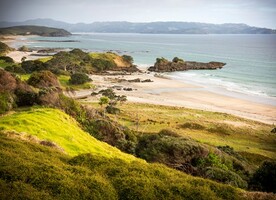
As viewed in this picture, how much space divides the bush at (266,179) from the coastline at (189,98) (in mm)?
45265

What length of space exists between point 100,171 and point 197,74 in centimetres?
12438

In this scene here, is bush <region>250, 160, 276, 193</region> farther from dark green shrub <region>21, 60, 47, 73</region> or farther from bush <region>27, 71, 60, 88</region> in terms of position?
dark green shrub <region>21, 60, 47, 73</region>

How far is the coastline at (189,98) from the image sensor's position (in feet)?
248

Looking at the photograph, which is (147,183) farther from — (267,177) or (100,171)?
(267,177)

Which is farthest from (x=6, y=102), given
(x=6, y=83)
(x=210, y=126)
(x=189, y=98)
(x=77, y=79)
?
(x=189, y=98)

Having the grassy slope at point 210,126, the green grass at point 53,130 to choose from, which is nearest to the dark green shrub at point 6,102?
the green grass at point 53,130

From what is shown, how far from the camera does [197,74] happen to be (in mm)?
134375

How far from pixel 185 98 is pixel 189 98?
119 cm

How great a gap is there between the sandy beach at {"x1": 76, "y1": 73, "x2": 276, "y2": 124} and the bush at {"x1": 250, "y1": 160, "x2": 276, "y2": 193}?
4510 cm

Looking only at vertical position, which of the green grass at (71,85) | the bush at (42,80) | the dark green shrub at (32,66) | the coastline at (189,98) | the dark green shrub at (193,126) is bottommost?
the coastline at (189,98)

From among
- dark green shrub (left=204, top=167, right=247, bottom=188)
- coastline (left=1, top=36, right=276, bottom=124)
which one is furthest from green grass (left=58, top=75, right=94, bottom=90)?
dark green shrub (left=204, top=167, right=247, bottom=188)

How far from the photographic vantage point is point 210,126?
59.0 meters

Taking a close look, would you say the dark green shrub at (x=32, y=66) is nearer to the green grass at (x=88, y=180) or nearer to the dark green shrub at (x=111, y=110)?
the dark green shrub at (x=111, y=110)

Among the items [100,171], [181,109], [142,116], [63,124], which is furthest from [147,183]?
[181,109]
